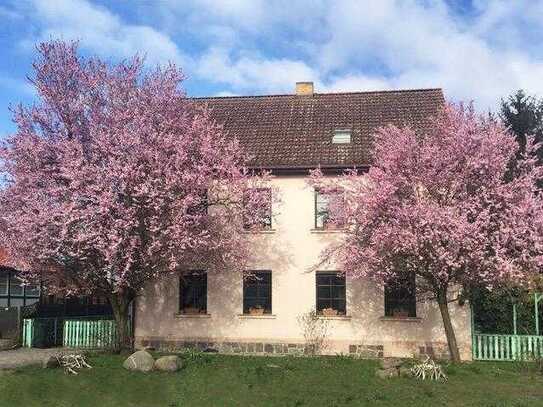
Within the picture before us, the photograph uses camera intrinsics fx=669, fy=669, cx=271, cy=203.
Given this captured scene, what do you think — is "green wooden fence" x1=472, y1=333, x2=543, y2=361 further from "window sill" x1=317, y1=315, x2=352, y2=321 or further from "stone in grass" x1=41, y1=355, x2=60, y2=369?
"stone in grass" x1=41, y1=355, x2=60, y2=369

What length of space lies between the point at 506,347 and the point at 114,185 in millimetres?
12792

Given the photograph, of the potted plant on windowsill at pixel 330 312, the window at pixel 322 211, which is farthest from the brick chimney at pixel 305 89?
the potted plant on windowsill at pixel 330 312

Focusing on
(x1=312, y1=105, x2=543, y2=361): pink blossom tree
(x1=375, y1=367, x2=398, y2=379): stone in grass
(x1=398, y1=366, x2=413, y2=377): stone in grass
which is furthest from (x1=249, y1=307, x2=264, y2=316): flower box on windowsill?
(x1=398, y1=366, x2=413, y2=377): stone in grass

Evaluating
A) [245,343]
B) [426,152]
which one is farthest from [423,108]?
[245,343]

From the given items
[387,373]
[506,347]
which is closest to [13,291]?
[387,373]

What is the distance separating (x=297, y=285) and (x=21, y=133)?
32.4 feet

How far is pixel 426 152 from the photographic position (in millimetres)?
18234

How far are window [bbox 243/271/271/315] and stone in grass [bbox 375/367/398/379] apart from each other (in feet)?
21.1

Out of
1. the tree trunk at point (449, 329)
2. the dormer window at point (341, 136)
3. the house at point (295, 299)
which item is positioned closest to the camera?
the tree trunk at point (449, 329)

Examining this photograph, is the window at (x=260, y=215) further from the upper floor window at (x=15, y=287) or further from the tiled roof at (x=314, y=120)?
the upper floor window at (x=15, y=287)

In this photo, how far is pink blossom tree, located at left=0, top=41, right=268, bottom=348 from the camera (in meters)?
18.3

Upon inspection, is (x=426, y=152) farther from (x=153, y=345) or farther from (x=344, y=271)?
(x=153, y=345)

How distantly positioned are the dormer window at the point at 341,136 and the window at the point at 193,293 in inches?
259

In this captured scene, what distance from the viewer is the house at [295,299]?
70.9ft
